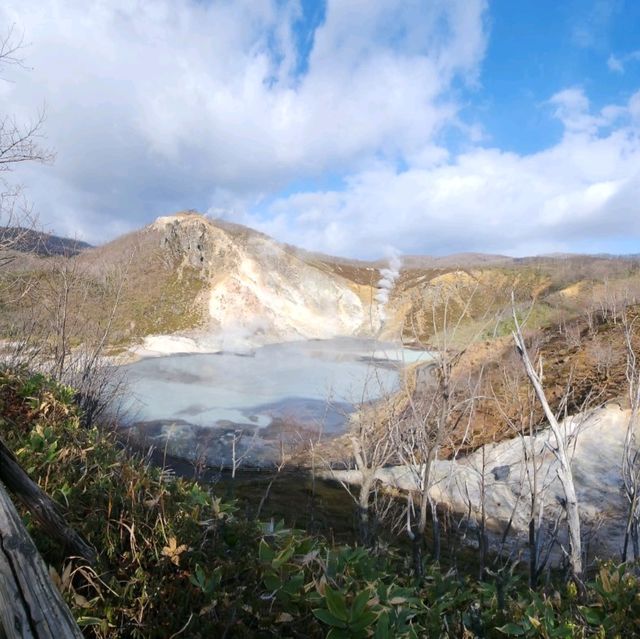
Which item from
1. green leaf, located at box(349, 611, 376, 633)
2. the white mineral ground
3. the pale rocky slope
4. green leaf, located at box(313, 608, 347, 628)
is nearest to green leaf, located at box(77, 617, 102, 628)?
green leaf, located at box(313, 608, 347, 628)

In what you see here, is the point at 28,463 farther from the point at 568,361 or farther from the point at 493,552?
the point at 568,361

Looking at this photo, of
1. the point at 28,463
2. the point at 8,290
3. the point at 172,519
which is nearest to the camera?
the point at 172,519

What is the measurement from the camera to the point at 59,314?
14586 mm

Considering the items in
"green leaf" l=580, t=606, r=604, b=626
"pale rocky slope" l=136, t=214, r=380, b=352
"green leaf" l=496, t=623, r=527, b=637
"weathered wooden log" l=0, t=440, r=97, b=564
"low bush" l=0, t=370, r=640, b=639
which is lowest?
"green leaf" l=580, t=606, r=604, b=626

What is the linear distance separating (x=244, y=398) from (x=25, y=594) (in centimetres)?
5281

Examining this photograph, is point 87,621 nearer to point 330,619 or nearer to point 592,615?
point 330,619

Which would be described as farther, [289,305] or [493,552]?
[289,305]

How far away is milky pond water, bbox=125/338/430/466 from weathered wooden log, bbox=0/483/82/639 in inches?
871

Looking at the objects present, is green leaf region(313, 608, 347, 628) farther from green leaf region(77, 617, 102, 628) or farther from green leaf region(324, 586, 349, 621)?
green leaf region(77, 617, 102, 628)

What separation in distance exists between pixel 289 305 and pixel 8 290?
8609 centimetres

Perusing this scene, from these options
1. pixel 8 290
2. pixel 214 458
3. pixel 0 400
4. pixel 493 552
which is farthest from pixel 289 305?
pixel 0 400

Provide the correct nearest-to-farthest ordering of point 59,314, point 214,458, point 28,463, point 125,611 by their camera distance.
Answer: point 125,611, point 28,463, point 59,314, point 214,458

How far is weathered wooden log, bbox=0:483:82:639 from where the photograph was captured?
1.31 meters

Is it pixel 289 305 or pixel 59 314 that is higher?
pixel 289 305
